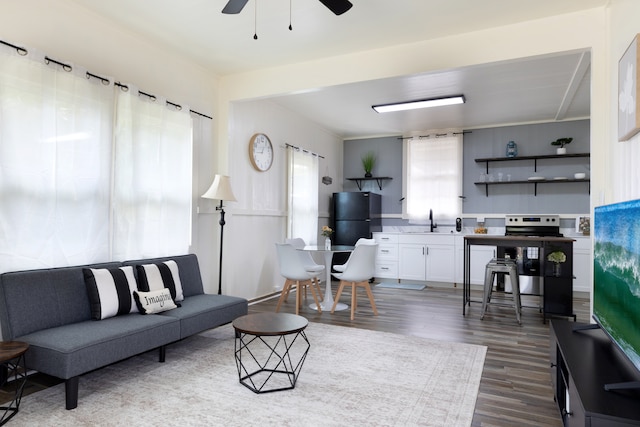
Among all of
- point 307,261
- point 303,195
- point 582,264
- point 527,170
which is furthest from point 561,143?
point 307,261

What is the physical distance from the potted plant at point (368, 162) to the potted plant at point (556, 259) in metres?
3.85

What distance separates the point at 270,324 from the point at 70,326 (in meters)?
1.33

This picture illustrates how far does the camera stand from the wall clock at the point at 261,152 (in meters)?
5.18

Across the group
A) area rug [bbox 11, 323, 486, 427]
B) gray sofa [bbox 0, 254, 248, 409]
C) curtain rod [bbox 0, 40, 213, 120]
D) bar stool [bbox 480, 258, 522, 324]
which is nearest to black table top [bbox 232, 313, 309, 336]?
→ area rug [bbox 11, 323, 486, 427]

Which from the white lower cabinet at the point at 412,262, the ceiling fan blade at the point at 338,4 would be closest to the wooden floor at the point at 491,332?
the white lower cabinet at the point at 412,262

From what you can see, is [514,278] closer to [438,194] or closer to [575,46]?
[575,46]

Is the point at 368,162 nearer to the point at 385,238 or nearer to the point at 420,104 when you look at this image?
the point at 385,238

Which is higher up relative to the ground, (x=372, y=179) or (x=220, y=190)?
(x=372, y=179)

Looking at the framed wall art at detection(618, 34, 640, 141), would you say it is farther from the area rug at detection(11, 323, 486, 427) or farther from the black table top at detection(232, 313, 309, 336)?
the black table top at detection(232, 313, 309, 336)

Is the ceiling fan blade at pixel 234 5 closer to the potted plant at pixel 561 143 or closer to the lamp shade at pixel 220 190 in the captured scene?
the lamp shade at pixel 220 190

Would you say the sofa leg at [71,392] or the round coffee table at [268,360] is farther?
the round coffee table at [268,360]

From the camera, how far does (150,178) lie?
365 centimetres

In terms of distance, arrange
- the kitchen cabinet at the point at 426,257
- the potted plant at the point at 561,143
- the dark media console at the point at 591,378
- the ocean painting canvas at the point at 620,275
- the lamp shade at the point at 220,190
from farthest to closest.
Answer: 1. the kitchen cabinet at the point at 426,257
2. the potted plant at the point at 561,143
3. the lamp shade at the point at 220,190
4. the ocean painting canvas at the point at 620,275
5. the dark media console at the point at 591,378

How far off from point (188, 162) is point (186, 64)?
1083 mm
